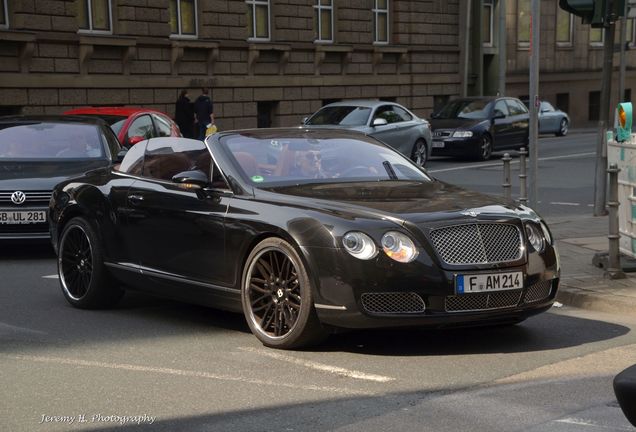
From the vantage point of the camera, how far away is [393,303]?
662cm

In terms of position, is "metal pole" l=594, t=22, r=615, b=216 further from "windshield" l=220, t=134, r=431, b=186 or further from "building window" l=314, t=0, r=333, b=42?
"building window" l=314, t=0, r=333, b=42

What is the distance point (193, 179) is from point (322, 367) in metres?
1.79

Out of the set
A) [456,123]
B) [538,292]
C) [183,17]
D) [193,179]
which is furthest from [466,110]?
[538,292]

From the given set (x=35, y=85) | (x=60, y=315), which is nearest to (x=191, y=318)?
(x=60, y=315)

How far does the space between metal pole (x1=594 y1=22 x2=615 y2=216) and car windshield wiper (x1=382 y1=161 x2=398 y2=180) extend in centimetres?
392

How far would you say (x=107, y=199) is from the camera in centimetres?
851

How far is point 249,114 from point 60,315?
2542cm

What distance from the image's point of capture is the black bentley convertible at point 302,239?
21.7ft

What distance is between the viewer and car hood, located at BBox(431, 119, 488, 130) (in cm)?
2793

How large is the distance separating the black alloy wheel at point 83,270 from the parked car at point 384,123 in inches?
596

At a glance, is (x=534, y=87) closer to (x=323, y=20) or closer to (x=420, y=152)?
(x=420, y=152)

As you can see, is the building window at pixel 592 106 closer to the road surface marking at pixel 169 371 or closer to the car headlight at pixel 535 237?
the car headlight at pixel 535 237

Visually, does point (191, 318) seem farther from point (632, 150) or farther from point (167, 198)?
point (632, 150)

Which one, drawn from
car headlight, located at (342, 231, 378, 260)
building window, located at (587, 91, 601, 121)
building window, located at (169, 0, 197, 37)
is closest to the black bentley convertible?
car headlight, located at (342, 231, 378, 260)
